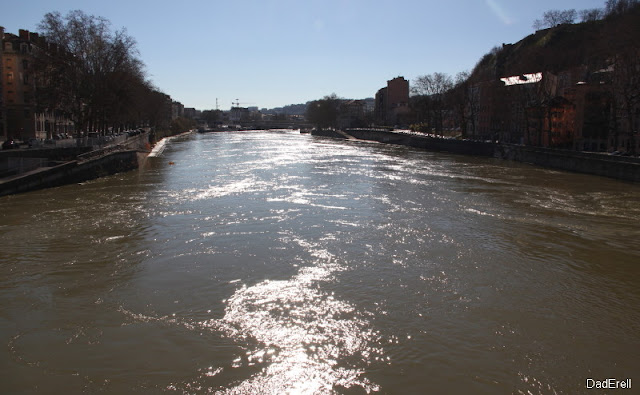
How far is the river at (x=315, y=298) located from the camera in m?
7.03

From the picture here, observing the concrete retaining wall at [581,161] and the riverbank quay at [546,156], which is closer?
the concrete retaining wall at [581,161]

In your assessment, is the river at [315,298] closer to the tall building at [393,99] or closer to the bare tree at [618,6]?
the bare tree at [618,6]

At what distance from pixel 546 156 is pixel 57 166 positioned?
3377 centimetres

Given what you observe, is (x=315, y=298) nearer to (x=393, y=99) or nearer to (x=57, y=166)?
(x=57, y=166)

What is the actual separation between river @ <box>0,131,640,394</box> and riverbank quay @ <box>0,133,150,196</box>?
11.8 ft

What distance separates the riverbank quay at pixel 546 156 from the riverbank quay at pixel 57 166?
3053 centimetres

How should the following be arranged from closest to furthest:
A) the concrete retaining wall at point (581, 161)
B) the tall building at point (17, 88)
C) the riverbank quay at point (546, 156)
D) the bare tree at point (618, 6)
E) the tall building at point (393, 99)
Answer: the concrete retaining wall at point (581, 161), the riverbank quay at point (546, 156), the tall building at point (17, 88), the bare tree at point (618, 6), the tall building at point (393, 99)

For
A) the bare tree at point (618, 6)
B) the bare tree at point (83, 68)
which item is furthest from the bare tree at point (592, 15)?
the bare tree at point (83, 68)

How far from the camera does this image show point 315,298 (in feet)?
31.7

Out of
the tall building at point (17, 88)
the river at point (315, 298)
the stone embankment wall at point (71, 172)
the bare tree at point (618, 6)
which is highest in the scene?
the bare tree at point (618, 6)

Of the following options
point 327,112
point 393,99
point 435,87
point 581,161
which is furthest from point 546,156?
point 393,99

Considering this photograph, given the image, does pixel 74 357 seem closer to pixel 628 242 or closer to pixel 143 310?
pixel 143 310

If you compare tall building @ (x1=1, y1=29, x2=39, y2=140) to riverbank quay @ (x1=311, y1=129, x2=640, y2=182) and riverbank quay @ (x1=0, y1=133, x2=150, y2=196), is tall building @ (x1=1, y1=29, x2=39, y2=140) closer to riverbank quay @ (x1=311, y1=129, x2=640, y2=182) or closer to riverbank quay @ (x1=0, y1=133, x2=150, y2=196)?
riverbank quay @ (x1=0, y1=133, x2=150, y2=196)

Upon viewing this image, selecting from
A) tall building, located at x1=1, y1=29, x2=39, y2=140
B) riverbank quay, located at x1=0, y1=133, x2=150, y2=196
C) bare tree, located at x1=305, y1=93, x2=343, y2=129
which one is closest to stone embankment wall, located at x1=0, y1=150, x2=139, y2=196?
riverbank quay, located at x1=0, y1=133, x2=150, y2=196
